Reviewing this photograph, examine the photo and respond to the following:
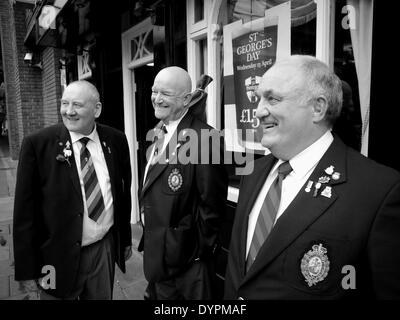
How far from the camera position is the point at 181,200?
2059 mm

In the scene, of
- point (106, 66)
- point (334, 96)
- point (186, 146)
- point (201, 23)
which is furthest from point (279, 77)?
point (106, 66)

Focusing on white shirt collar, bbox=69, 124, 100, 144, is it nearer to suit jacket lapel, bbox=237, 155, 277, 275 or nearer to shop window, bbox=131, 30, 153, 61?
suit jacket lapel, bbox=237, 155, 277, 275

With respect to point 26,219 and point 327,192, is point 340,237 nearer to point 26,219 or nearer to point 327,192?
point 327,192

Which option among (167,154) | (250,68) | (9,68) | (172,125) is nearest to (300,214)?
(167,154)

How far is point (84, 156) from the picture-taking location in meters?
2.29

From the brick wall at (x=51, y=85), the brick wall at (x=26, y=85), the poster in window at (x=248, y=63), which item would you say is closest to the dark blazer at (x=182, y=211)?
the poster in window at (x=248, y=63)

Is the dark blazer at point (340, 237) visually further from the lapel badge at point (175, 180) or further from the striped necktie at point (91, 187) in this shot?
the striped necktie at point (91, 187)

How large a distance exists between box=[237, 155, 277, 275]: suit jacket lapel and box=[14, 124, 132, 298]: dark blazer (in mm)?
1159

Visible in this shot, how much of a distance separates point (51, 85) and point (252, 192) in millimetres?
8294

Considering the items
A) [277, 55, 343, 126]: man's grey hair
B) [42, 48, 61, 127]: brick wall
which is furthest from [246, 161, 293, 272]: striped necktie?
[42, 48, 61, 127]: brick wall

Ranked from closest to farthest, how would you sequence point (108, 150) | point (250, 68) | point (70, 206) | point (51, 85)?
point (70, 206), point (108, 150), point (250, 68), point (51, 85)

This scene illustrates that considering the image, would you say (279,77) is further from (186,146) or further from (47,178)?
(47,178)

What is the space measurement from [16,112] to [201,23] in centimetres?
1022

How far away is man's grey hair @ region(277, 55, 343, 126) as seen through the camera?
1.37 meters
